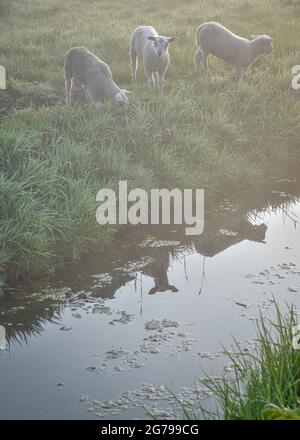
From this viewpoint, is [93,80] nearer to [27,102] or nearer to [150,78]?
[27,102]

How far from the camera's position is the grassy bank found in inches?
264

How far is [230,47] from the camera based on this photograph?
10992mm

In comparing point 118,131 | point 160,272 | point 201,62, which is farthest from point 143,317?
point 201,62

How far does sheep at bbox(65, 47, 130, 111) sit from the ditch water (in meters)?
2.32

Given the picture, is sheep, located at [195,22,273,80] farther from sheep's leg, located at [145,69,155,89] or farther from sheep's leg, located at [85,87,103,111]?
sheep's leg, located at [85,87,103,111]

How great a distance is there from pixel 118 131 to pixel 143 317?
3365 mm

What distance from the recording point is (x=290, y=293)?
19.6 ft

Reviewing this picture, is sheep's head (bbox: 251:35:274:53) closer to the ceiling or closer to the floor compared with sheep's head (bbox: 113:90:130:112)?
closer to the ceiling

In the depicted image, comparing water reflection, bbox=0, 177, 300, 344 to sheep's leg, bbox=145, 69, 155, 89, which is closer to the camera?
water reflection, bbox=0, 177, 300, 344

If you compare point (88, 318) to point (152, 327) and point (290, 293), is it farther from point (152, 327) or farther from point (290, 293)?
point (290, 293)

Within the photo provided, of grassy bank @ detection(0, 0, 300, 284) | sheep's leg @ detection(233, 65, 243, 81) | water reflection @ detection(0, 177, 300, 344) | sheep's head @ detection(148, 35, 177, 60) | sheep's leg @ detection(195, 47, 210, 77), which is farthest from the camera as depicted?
sheep's leg @ detection(195, 47, 210, 77)

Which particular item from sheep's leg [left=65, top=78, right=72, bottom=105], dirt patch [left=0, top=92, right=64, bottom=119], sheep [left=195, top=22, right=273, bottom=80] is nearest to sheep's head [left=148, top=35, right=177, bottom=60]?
sheep [left=195, top=22, right=273, bottom=80]

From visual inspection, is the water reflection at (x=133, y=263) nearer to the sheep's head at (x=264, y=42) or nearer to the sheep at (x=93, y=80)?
the sheep at (x=93, y=80)

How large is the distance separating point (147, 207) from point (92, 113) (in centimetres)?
183
